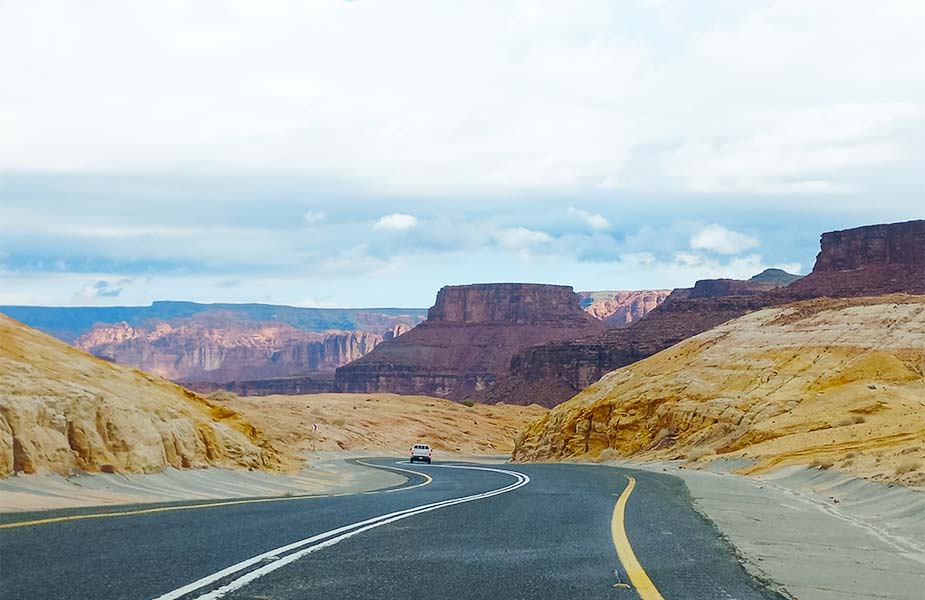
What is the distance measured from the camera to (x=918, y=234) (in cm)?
13100

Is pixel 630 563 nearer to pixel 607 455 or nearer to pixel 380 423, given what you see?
pixel 607 455

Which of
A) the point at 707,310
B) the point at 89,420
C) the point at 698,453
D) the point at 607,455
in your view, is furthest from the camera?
the point at 707,310

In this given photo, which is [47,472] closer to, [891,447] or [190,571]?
[190,571]

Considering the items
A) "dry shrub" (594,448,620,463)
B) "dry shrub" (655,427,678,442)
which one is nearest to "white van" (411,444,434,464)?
"dry shrub" (594,448,620,463)

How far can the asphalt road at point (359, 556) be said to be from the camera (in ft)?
24.0

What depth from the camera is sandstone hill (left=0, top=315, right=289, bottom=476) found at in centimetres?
1820

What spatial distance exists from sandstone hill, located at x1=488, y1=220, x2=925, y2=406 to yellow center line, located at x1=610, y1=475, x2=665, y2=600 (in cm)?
11480

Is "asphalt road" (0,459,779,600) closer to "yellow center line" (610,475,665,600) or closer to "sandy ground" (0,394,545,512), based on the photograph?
"yellow center line" (610,475,665,600)

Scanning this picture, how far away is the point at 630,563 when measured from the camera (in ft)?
29.6

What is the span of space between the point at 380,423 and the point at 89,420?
88.5 metres

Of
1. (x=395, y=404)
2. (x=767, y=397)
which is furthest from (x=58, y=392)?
(x=395, y=404)

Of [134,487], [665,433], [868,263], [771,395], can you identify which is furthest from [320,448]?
[868,263]

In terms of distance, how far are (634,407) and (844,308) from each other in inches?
591

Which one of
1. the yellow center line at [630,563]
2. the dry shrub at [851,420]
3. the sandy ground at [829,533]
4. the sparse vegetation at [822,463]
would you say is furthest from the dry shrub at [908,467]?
the dry shrub at [851,420]
